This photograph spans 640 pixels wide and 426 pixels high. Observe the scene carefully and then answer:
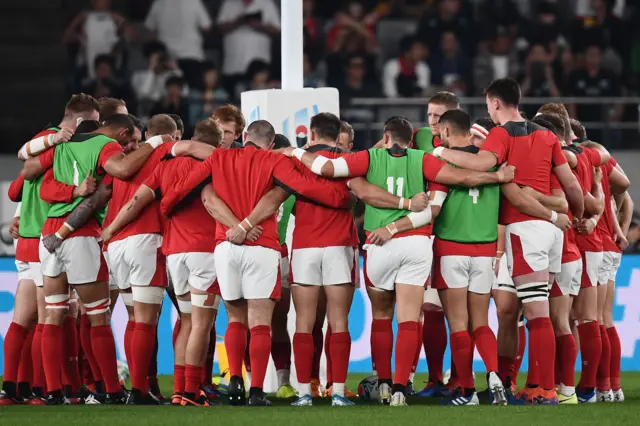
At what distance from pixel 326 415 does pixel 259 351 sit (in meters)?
0.72

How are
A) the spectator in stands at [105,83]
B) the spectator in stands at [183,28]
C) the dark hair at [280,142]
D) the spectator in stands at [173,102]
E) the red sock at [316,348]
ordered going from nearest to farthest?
the dark hair at [280,142] → the red sock at [316,348] → the spectator in stands at [173,102] → the spectator in stands at [105,83] → the spectator in stands at [183,28]

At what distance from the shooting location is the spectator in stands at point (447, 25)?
16578mm

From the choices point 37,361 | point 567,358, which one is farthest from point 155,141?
point 567,358

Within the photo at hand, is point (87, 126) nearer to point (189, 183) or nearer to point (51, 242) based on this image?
point (51, 242)

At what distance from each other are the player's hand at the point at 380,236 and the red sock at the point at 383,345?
1.77 feet

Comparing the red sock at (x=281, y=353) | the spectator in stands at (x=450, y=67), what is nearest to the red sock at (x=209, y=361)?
the red sock at (x=281, y=353)

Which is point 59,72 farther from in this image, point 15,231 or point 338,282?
point 338,282

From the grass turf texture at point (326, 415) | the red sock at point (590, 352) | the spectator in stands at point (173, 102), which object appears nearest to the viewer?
the grass turf texture at point (326, 415)

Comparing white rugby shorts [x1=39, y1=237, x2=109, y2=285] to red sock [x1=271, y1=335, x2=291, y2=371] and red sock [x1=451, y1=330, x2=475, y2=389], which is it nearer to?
red sock [x1=271, y1=335, x2=291, y2=371]

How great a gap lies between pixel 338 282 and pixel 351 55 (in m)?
8.50

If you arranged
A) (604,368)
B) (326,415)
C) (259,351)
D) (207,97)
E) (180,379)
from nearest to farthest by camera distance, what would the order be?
(326,415)
(259,351)
(180,379)
(604,368)
(207,97)

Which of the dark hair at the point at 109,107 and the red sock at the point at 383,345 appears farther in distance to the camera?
the dark hair at the point at 109,107

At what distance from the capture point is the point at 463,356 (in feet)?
26.6

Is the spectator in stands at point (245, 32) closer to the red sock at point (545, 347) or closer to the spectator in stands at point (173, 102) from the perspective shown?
the spectator in stands at point (173, 102)
